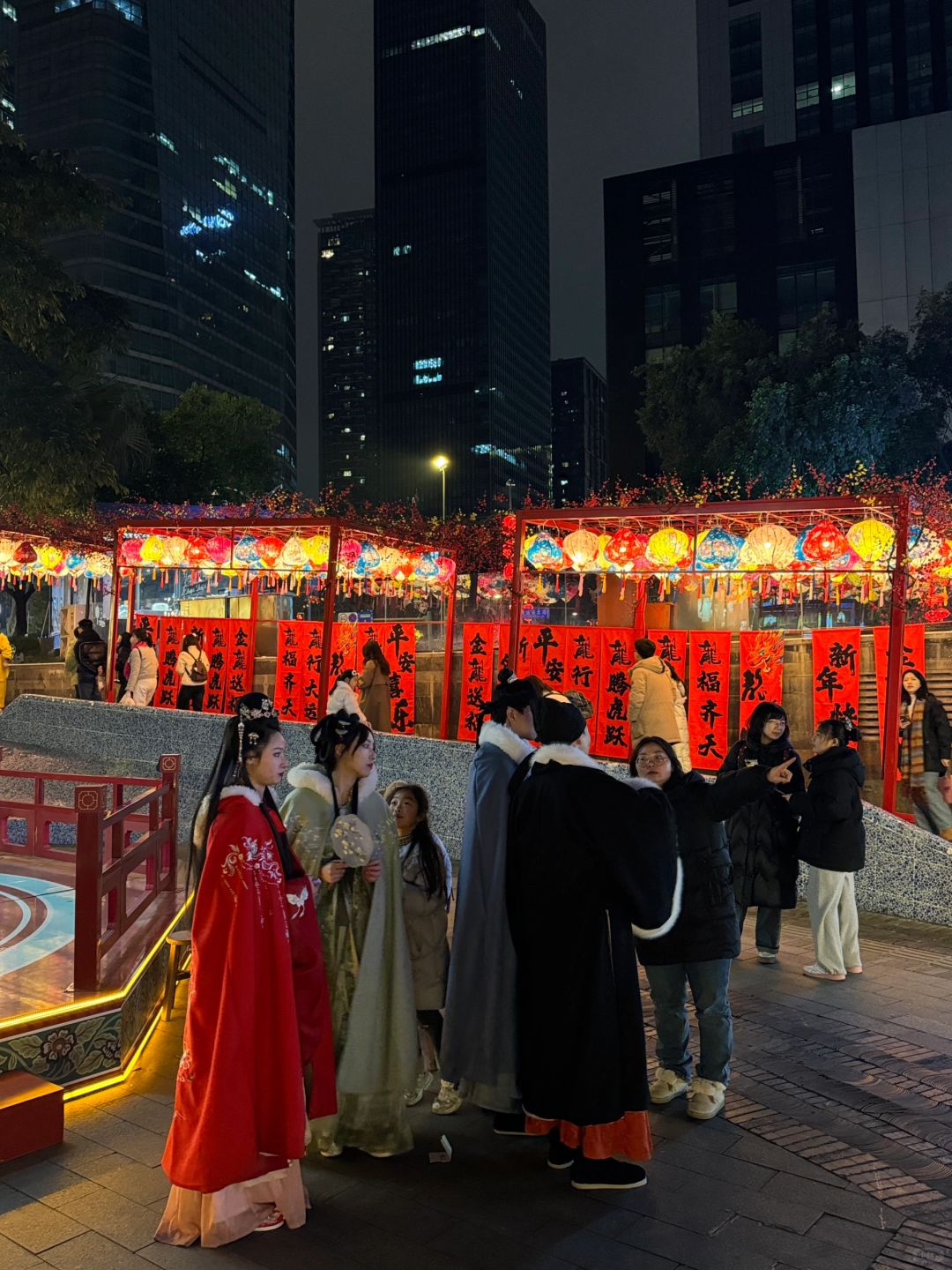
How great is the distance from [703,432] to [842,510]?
75.4 ft

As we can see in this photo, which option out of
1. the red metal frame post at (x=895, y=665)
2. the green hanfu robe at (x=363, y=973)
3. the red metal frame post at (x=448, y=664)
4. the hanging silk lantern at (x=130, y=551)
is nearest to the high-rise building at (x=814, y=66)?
the red metal frame post at (x=448, y=664)

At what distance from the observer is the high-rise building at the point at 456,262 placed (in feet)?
355

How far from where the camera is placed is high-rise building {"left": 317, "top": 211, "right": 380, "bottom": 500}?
152 m

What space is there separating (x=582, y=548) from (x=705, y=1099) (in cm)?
862

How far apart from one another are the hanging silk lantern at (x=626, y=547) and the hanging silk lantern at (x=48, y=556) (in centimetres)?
1088

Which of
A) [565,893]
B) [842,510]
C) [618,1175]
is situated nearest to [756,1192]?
[618,1175]

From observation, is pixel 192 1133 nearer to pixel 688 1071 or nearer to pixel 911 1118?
pixel 688 1071

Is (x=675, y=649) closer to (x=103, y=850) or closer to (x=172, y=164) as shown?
(x=103, y=850)

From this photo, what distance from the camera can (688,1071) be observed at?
4.72m

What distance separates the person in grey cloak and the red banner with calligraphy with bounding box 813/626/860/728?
22.0ft

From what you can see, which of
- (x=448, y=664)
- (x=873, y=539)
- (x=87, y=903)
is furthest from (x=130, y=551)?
(x=87, y=903)

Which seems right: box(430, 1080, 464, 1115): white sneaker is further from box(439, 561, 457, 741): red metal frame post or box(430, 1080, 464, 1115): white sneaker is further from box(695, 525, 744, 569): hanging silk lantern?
box(439, 561, 457, 741): red metal frame post

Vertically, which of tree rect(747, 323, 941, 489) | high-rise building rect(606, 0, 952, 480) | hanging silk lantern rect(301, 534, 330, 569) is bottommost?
hanging silk lantern rect(301, 534, 330, 569)

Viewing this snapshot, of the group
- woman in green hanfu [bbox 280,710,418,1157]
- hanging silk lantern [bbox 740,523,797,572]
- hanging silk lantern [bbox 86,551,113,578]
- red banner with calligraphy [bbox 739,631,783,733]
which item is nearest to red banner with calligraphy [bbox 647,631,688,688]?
red banner with calligraphy [bbox 739,631,783,733]
